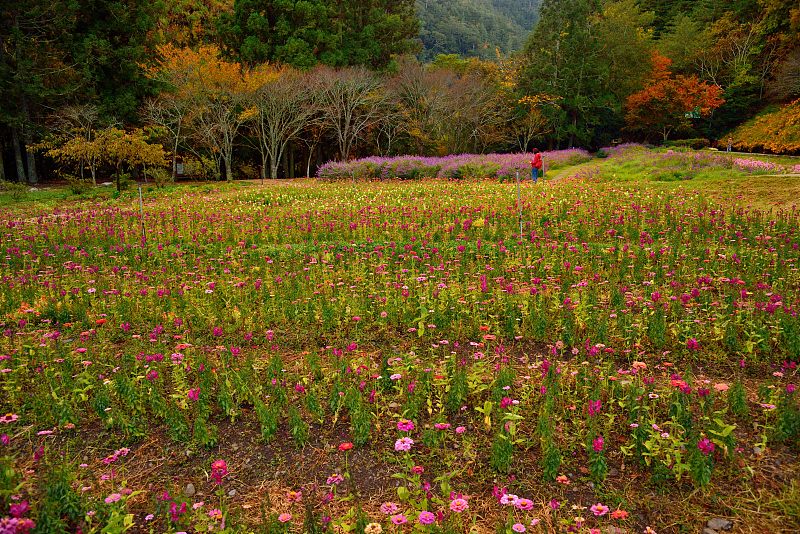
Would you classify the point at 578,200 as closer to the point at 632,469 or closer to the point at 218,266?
the point at 218,266

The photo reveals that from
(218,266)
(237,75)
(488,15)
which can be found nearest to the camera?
(218,266)

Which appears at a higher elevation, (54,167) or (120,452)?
(54,167)

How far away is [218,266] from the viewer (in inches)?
308

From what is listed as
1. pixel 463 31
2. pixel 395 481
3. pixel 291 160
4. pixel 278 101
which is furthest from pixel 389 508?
pixel 463 31

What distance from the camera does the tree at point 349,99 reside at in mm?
29578

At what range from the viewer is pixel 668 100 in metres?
35.2

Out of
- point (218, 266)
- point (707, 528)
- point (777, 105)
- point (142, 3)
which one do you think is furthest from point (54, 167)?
point (777, 105)

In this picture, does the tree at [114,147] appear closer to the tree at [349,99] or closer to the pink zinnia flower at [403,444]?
the tree at [349,99]

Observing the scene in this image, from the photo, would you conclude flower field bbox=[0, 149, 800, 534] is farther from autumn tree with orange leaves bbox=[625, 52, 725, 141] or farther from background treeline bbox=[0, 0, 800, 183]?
autumn tree with orange leaves bbox=[625, 52, 725, 141]

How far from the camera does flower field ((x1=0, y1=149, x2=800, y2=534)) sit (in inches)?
116

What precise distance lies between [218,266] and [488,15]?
96111 millimetres

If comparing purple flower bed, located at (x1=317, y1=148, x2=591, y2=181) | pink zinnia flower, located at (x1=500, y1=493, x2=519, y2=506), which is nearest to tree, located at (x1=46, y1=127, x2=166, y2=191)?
purple flower bed, located at (x1=317, y1=148, x2=591, y2=181)

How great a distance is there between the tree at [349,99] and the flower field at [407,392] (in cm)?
2328

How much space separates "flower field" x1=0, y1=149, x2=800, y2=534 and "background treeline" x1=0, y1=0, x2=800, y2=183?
19.7 meters
